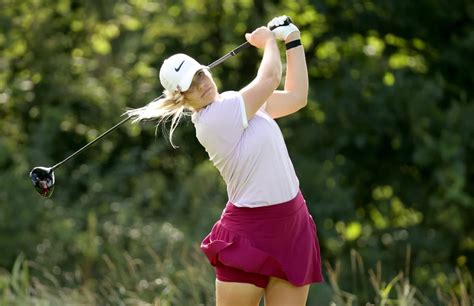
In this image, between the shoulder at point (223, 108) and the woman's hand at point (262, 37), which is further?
the woman's hand at point (262, 37)

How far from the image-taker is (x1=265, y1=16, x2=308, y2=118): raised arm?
5035mm

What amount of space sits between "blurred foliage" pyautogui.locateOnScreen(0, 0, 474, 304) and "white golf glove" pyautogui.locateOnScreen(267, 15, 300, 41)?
18.6ft

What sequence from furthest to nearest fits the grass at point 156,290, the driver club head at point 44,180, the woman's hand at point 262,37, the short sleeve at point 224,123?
the grass at point 156,290
the driver club head at point 44,180
the woman's hand at point 262,37
the short sleeve at point 224,123

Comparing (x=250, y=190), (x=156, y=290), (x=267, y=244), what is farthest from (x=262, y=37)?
(x=156, y=290)

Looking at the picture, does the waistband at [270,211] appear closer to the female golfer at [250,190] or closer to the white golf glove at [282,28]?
the female golfer at [250,190]

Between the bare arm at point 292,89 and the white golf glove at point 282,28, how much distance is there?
0.02 metres

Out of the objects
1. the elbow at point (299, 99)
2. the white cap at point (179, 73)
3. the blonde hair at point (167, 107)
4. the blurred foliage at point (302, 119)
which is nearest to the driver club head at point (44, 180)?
the blonde hair at point (167, 107)

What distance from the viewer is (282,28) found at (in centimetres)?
506

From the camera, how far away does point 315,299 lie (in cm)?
790

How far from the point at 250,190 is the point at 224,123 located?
0.92ft

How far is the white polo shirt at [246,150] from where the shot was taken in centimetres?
467

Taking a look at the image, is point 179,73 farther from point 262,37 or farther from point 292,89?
point 292,89

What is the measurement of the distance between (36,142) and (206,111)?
7.52 meters

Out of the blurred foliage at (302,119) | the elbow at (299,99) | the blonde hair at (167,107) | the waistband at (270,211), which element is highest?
the blonde hair at (167,107)
